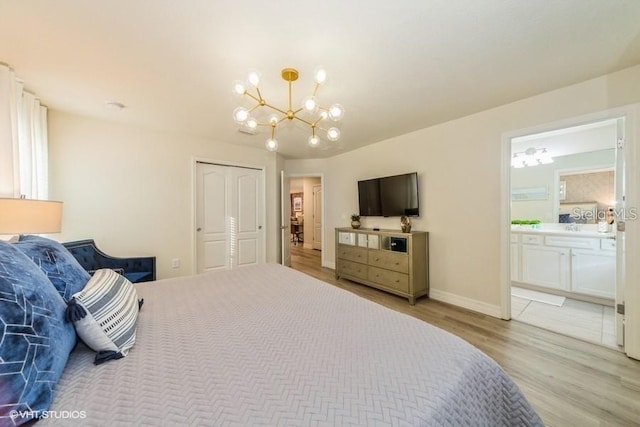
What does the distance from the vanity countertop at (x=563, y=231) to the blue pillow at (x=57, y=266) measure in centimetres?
484

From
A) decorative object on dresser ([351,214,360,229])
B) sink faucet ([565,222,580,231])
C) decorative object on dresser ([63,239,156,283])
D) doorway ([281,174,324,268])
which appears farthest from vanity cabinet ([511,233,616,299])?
decorative object on dresser ([63,239,156,283])

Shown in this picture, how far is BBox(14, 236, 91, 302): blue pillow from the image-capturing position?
1029mm

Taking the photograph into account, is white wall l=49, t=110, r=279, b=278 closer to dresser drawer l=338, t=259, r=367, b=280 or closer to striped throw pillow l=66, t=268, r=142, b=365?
dresser drawer l=338, t=259, r=367, b=280

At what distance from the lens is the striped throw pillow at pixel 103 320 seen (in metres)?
0.92

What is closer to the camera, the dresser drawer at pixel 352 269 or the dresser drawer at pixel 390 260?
the dresser drawer at pixel 390 260

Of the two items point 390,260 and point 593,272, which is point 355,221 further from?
point 593,272

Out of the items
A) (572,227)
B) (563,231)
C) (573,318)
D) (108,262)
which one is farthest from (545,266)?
(108,262)

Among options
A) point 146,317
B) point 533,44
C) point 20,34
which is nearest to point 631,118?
point 533,44

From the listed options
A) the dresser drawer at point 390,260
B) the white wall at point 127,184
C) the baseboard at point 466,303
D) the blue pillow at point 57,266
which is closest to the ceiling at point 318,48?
the white wall at point 127,184

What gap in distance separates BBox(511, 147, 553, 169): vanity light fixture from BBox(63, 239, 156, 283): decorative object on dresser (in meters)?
5.65

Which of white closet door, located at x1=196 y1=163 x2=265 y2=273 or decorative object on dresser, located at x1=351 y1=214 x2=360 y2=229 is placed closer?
white closet door, located at x1=196 y1=163 x2=265 y2=273

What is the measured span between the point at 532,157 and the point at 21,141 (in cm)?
632

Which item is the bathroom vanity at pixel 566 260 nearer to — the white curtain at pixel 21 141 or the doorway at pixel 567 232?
the doorway at pixel 567 232

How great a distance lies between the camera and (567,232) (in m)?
3.28
